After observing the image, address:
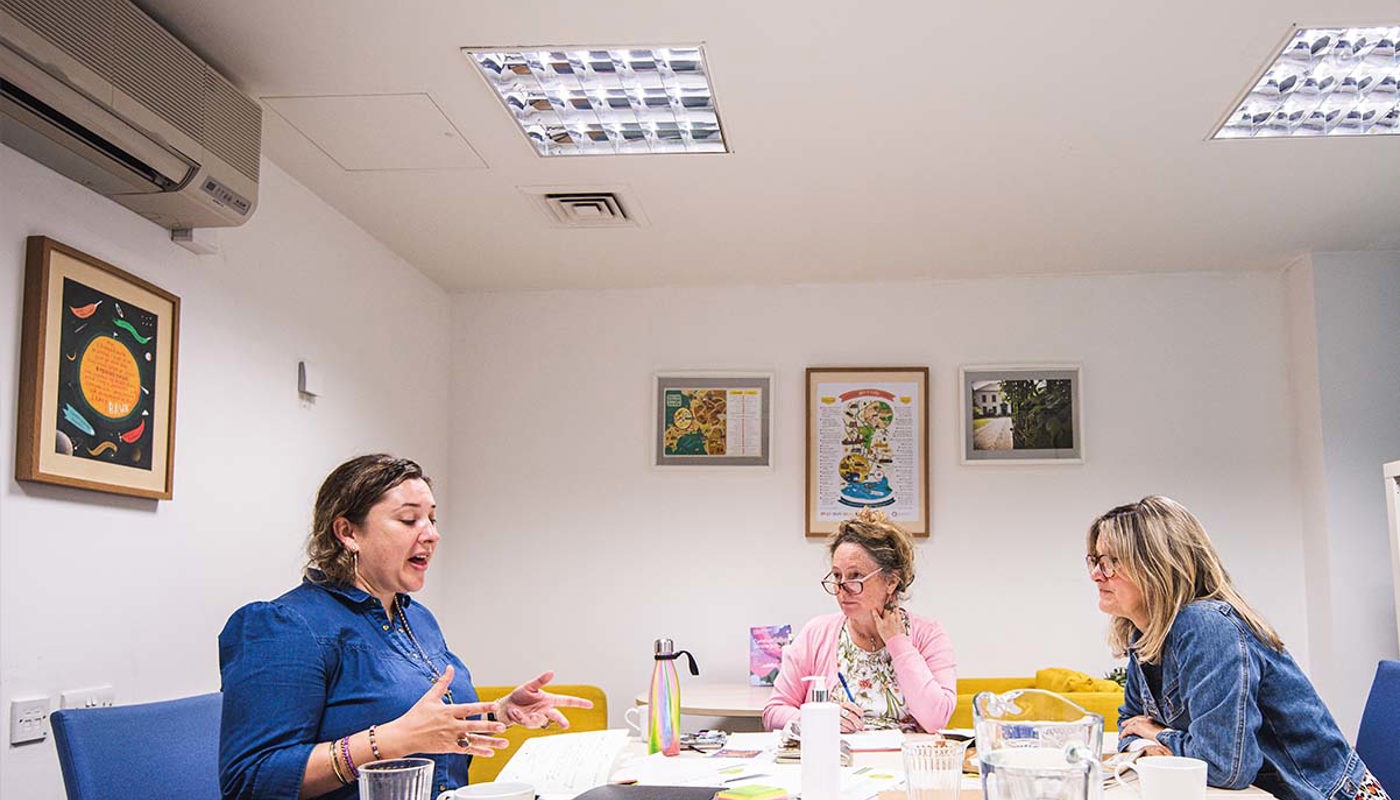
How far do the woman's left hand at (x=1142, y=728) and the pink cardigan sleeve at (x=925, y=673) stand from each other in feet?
2.32

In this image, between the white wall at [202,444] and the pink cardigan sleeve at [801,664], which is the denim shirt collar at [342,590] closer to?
the white wall at [202,444]

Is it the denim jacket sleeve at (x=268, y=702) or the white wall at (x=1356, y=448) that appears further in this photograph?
the white wall at (x=1356, y=448)

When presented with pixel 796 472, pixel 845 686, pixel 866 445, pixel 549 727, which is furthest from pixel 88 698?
pixel 866 445

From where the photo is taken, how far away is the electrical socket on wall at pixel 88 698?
283cm

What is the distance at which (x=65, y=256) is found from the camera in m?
2.82

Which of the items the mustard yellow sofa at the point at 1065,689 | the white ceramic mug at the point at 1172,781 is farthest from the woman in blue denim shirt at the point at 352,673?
the mustard yellow sofa at the point at 1065,689

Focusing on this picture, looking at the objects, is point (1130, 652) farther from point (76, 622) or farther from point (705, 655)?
point (705, 655)

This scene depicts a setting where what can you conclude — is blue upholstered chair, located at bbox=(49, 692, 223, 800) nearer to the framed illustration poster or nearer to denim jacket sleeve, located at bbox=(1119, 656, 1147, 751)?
denim jacket sleeve, located at bbox=(1119, 656, 1147, 751)

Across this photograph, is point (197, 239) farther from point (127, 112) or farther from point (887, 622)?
point (887, 622)

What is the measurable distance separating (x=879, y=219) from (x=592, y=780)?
2682 millimetres

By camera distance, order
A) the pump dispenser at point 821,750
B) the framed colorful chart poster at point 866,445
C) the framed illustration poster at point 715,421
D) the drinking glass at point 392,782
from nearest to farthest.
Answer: the drinking glass at point 392,782
the pump dispenser at point 821,750
the framed colorful chart poster at point 866,445
the framed illustration poster at point 715,421

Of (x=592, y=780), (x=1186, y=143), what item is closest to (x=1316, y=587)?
(x=1186, y=143)

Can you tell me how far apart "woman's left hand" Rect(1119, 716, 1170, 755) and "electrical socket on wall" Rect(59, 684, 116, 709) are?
219cm

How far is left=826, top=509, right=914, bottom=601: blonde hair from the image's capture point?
3555 millimetres
